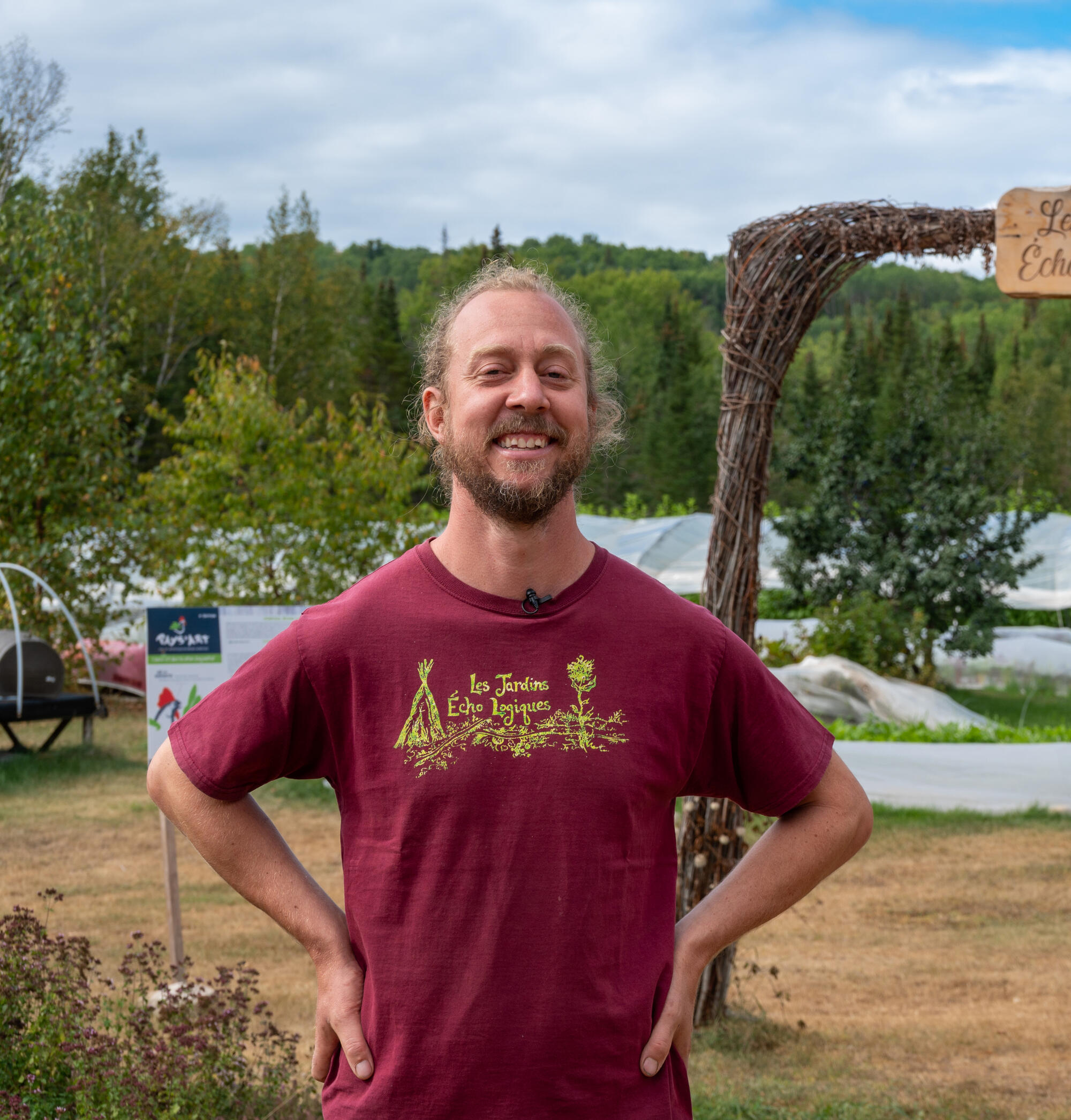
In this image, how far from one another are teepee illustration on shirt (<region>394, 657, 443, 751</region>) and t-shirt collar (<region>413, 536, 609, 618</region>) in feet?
0.43

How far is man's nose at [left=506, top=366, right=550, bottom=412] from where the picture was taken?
176cm

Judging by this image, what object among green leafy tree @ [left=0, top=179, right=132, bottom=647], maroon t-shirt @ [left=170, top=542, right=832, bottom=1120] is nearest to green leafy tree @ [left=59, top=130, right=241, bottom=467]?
green leafy tree @ [left=0, top=179, right=132, bottom=647]

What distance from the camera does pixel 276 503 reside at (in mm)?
10875

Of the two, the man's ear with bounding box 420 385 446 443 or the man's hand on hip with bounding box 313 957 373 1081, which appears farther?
Answer: the man's ear with bounding box 420 385 446 443

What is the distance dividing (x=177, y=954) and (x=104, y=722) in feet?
29.6

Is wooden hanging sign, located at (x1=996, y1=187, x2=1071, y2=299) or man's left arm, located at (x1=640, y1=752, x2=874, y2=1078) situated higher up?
wooden hanging sign, located at (x1=996, y1=187, x2=1071, y2=299)

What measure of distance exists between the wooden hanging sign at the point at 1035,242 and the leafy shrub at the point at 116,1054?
3383 mm

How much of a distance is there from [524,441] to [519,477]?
0.19 ft

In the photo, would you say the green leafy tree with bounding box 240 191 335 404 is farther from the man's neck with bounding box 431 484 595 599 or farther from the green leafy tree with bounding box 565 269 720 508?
the man's neck with bounding box 431 484 595 599

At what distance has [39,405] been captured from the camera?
39.8 ft

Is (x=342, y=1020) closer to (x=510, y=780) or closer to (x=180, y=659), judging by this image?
(x=510, y=780)

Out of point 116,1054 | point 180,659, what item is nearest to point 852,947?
point 180,659

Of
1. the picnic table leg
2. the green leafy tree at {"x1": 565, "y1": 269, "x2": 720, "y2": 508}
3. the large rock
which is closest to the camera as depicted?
the large rock

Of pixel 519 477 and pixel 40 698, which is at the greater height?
pixel 519 477
